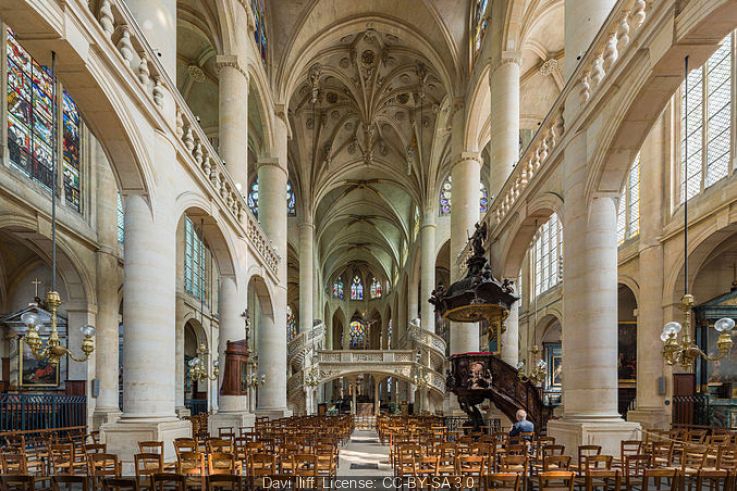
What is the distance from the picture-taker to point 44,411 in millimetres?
15328

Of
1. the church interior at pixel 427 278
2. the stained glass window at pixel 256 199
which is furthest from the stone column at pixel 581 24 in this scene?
the stained glass window at pixel 256 199

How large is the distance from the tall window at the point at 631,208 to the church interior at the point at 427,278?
10 centimetres

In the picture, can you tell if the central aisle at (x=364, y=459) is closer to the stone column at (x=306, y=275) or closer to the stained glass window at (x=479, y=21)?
the stone column at (x=306, y=275)

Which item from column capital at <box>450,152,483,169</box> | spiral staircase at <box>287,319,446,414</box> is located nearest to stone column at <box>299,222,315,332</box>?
spiral staircase at <box>287,319,446,414</box>

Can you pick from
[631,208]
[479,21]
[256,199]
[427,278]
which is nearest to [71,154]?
[479,21]

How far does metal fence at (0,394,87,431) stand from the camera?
14.8 metres

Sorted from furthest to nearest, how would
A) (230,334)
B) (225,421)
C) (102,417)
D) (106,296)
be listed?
(106,296) < (102,417) < (225,421) < (230,334)

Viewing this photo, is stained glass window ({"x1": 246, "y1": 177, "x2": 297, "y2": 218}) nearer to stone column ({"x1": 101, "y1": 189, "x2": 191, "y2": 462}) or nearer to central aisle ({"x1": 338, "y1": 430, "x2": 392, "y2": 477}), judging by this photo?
central aisle ({"x1": 338, "y1": 430, "x2": 392, "y2": 477})

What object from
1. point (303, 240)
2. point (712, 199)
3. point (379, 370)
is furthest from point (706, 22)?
point (303, 240)

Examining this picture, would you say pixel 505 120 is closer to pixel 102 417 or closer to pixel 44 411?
pixel 102 417

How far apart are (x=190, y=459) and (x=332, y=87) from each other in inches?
1115

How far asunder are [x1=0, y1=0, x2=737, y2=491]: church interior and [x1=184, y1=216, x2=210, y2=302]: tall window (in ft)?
0.72

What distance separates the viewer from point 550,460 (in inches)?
290

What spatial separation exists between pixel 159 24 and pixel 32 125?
6895 millimetres
